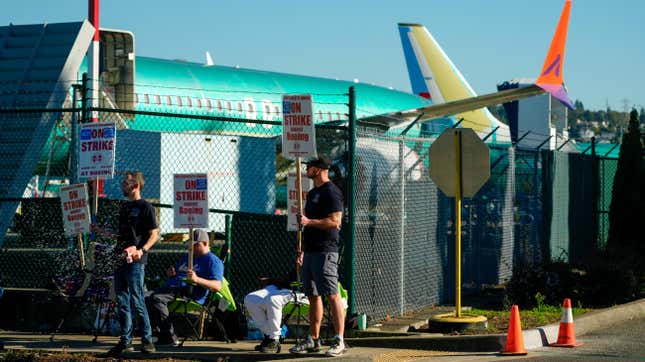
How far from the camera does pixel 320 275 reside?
361 inches

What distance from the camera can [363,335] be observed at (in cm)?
1077

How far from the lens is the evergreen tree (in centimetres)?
1839

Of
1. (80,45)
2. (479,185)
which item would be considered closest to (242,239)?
(479,185)

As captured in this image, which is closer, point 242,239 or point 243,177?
point 242,239

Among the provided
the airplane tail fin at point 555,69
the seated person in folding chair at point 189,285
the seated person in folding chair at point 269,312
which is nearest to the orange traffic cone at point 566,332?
the seated person in folding chair at point 269,312

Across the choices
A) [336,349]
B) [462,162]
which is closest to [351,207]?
[462,162]

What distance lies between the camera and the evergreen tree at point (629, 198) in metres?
18.4

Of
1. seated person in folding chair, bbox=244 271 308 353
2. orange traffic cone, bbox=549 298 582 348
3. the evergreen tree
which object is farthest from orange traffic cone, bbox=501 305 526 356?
the evergreen tree

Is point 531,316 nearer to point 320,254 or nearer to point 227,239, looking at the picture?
point 227,239

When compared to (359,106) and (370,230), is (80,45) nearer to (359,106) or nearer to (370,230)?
(370,230)

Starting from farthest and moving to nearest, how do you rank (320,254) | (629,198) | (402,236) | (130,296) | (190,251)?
(629,198) < (402,236) < (190,251) < (130,296) < (320,254)

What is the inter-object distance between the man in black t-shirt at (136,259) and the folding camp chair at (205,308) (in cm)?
61

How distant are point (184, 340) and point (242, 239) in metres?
2.07

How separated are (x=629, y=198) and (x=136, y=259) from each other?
11.4 m
